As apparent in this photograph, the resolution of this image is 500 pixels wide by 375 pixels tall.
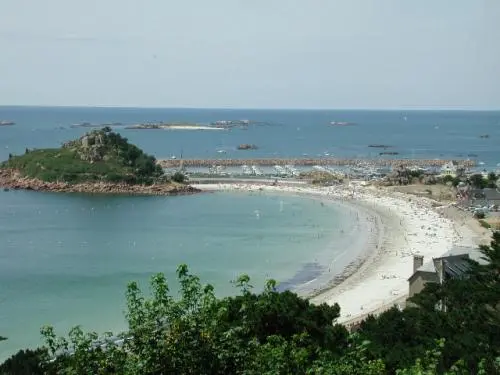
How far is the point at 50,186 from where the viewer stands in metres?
59.7

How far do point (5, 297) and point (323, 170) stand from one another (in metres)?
52.7

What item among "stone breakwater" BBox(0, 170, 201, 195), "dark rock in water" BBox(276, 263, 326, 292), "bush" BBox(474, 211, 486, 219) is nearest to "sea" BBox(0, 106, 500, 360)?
"dark rock in water" BBox(276, 263, 326, 292)

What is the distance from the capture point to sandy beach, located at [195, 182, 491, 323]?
86.2ft

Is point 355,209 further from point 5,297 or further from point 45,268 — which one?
point 5,297

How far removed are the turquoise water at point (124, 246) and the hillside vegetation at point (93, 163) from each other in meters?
4.79

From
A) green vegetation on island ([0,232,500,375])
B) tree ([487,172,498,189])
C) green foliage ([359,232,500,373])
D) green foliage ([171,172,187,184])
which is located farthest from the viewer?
green foliage ([171,172,187,184])

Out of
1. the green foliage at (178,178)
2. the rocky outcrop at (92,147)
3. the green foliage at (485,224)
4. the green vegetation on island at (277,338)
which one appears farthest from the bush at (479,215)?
the rocky outcrop at (92,147)

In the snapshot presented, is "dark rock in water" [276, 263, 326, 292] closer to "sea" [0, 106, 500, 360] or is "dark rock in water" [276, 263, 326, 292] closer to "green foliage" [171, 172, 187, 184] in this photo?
"sea" [0, 106, 500, 360]

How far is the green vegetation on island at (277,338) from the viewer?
24.0ft

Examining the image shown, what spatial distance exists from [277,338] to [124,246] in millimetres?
29543

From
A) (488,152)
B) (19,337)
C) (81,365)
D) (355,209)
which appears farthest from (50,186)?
(488,152)

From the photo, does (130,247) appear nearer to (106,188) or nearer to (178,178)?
(106,188)

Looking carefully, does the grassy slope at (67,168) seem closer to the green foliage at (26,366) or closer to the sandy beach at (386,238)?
the sandy beach at (386,238)

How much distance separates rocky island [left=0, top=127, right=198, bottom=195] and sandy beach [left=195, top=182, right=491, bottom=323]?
5.77 m
